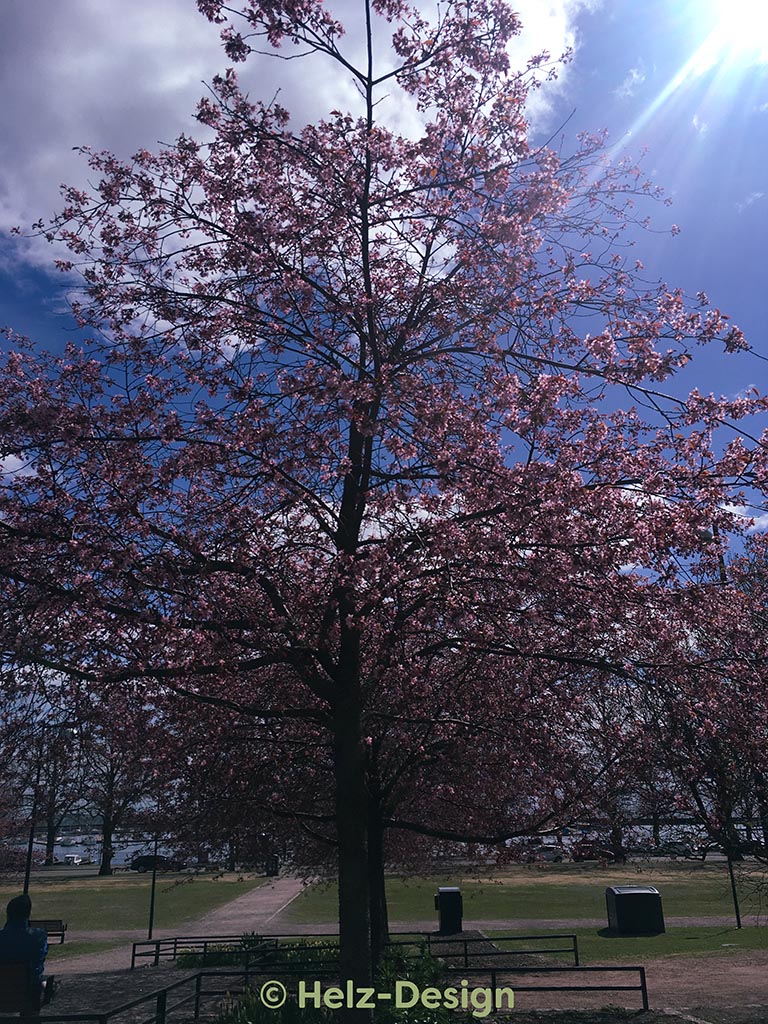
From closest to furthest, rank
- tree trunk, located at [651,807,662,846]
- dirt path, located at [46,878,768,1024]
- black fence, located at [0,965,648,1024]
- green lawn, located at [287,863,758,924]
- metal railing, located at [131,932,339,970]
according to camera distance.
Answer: tree trunk, located at [651,807,662,846], black fence, located at [0,965,648,1024], dirt path, located at [46,878,768,1024], metal railing, located at [131,932,339,970], green lawn, located at [287,863,758,924]

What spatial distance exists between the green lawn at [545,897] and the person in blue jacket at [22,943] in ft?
57.7

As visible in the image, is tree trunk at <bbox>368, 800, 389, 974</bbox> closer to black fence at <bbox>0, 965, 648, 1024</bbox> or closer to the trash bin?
black fence at <bbox>0, 965, 648, 1024</bbox>

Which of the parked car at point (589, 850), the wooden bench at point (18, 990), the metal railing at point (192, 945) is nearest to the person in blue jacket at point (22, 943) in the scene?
the wooden bench at point (18, 990)

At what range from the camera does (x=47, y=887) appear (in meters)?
52.5

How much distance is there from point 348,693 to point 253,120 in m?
6.31

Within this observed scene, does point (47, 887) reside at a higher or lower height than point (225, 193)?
lower

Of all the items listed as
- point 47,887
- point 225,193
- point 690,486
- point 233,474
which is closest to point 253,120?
point 225,193

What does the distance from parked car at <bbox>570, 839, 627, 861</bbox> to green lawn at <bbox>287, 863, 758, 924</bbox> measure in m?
14.1

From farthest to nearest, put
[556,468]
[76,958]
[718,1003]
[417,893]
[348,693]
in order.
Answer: [417,893] → [76,958] → [718,1003] → [348,693] → [556,468]

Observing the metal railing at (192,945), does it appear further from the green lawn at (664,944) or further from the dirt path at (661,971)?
the green lawn at (664,944)

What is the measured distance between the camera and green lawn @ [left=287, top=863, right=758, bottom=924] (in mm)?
33250

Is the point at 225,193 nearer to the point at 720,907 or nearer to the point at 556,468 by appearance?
the point at 556,468

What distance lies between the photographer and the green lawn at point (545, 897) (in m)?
33.2

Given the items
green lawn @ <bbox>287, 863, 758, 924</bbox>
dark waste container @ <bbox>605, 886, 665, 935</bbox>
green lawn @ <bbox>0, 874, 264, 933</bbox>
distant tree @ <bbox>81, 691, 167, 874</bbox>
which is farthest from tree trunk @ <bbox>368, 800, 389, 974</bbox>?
dark waste container @ <bbox>605, 886, 665, 935</bbox>
